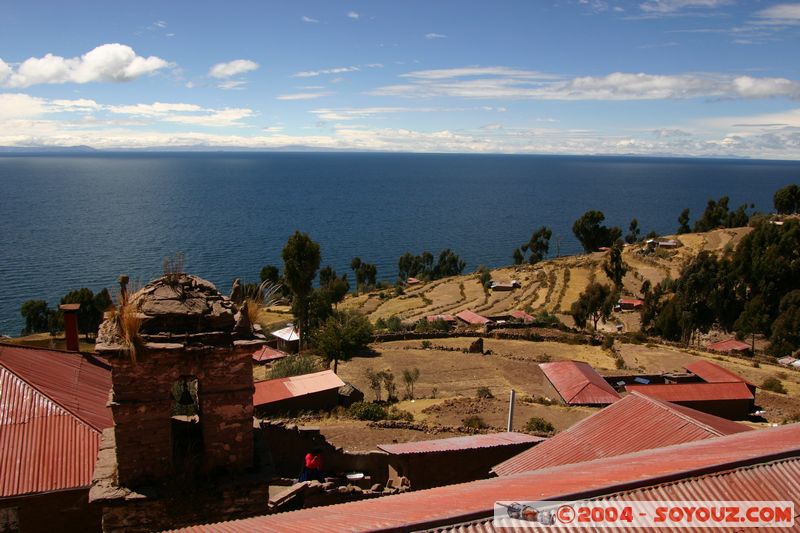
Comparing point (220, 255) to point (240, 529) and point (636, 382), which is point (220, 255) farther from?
point (240, 529)

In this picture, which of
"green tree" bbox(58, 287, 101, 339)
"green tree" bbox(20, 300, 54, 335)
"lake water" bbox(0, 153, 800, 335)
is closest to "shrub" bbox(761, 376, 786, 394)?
"green tree" bbox(58, 287, 101, 339)

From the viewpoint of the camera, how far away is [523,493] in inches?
303

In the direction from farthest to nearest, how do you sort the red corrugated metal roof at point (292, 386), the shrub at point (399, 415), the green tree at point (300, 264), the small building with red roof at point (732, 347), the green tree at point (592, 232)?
1. the green tree at point (592, 232)
2. the small building with red roof at point (732, 347)
3. the green tree at point (300, 264)
4. the red corrugated metal roof at point (292, 386)
5. the shrub at point (399, 415)

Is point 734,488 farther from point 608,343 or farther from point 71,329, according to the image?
point 608,343

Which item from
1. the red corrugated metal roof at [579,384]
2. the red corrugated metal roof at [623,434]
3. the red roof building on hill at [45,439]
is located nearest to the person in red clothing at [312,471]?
the red corrugated metal roof at [623,434]

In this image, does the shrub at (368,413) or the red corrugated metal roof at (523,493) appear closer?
the red corrugated metal roof at (523,493)

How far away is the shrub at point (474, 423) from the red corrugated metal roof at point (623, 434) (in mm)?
8998

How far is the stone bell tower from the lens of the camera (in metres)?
8.38

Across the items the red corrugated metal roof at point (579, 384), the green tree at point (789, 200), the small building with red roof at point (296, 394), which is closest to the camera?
the small building with red roof at point (296, 394)

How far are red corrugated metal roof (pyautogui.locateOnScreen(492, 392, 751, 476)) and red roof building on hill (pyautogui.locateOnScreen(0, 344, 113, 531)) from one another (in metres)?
8.78

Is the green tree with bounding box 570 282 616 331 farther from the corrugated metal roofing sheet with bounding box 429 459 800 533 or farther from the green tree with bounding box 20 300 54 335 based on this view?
the green tree with bounding box 20 300 54 335

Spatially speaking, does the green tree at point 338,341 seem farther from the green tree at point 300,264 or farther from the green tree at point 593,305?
the green tree at point 593,305

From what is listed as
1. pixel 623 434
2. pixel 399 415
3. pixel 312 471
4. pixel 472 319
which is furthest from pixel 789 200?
pixel 312 471

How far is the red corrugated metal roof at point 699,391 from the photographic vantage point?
26844 millimetres
